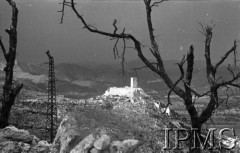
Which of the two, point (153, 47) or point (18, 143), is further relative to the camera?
point (18, 143)

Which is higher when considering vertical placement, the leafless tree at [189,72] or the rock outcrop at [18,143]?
the leafless tree at [189,72]

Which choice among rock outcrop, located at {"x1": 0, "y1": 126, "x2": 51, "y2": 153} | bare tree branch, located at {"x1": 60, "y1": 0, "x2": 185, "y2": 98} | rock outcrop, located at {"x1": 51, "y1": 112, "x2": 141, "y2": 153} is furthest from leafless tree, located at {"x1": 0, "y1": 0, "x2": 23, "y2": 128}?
bare tree branch, located at {"x1": 60, "y1": 0, "x2": 185, "y2": 98}

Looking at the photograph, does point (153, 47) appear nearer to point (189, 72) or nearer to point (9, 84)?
point (189, 72)

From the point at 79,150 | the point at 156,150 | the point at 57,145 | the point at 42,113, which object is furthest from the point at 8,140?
the point at 42,113

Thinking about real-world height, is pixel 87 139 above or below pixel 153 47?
below

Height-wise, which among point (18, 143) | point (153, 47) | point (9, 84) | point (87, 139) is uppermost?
point (153, 47)


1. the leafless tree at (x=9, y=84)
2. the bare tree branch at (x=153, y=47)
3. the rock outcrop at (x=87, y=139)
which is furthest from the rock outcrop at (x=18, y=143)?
the bare tree branch at (x=153, y=47)

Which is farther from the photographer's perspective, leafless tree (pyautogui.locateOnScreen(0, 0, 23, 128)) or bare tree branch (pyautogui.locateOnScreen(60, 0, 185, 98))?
leafless tree (pyautogui.locateOnScreen(0, 0, 23, 128))

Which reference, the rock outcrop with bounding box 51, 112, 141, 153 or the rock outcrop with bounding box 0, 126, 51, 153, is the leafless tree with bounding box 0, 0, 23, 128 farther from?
the rock outcrop with bounding box 51, 112, 141, 153

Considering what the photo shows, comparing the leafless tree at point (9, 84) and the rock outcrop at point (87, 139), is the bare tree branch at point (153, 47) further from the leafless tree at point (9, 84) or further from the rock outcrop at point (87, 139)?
the leafless tree at point (9, 84)

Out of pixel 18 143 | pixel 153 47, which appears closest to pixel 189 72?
pixel 153 47

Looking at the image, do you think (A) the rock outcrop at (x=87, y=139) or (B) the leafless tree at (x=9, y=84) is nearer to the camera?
(A) the rock outcrop at (x=87, y=139)
